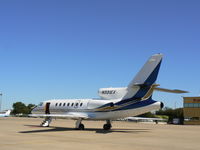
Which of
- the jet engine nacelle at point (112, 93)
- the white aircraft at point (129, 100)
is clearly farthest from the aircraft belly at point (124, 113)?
the jet engine nacelle at point (112, 93)

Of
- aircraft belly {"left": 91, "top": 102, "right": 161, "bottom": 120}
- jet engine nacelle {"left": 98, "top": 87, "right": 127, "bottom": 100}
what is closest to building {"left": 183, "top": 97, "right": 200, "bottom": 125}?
jet engine nacelle {"left": 98, "top": 87, "right": 127, "bottom": 100}

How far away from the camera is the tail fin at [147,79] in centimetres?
2439

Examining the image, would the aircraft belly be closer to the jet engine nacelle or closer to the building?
the jet engine nacelle

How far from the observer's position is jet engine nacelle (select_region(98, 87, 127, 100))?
25.4 meters

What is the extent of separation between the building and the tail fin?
48545mm

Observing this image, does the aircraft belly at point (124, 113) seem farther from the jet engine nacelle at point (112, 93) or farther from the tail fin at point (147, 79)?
the jet engine nacelle at point (112, 93)

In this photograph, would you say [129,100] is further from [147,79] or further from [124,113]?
[147,79]

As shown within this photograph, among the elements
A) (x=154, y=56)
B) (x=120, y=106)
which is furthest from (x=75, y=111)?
(x=154, y=56)

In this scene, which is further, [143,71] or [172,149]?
[143,71]

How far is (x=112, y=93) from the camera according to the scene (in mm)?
26250

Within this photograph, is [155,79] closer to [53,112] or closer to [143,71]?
[143,71]

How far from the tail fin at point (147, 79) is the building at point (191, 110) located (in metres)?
48.5

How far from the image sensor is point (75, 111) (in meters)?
28.7

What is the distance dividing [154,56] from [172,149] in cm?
1204
